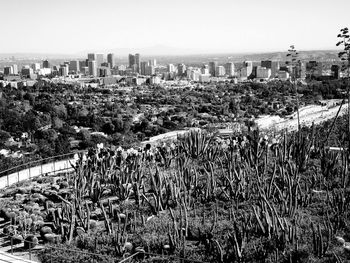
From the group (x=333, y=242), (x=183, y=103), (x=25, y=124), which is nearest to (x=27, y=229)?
(x=333, y=242)

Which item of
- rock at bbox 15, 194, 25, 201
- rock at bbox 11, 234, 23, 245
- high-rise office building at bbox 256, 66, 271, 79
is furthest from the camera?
high-rise office building at bbox 256, 66, 271, 79

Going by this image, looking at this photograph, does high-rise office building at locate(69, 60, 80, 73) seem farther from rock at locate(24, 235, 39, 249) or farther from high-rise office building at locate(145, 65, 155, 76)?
rock at locate(24, 235, 39, 249)

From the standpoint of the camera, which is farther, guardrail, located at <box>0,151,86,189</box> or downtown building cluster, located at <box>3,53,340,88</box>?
downtown building cluster, located at <box>3,53,340,88</box>

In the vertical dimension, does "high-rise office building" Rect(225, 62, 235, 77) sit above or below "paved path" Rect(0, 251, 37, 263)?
below

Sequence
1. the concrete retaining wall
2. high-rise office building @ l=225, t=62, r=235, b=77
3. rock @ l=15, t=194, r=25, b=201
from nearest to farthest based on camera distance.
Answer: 1. rock @ l=15, t=194, r=25, b=201
2. the concrete retaining wall
3. high-rise office building @ l=225, t=62, r=235, b=77

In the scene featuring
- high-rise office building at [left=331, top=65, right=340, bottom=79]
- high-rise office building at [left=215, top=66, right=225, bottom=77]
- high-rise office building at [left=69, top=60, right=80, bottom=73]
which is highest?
high-rise office building at [left=331, top=65, right=340, bottom=79]

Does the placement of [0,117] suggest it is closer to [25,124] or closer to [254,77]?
[25,124]

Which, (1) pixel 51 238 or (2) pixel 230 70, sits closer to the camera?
(1) pixel 51 238

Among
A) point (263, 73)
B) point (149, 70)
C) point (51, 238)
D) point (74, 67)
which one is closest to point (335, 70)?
point (51, 238)

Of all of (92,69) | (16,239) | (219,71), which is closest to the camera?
(16,239)

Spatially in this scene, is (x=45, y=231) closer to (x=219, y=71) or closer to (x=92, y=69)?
(x=219, y=71)

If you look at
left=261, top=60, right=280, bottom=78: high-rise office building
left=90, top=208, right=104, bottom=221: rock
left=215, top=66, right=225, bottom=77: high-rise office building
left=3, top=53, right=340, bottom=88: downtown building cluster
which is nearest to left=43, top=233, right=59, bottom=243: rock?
left=90, top=208, right=104, bottom=221: rock

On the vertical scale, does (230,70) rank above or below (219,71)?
above
